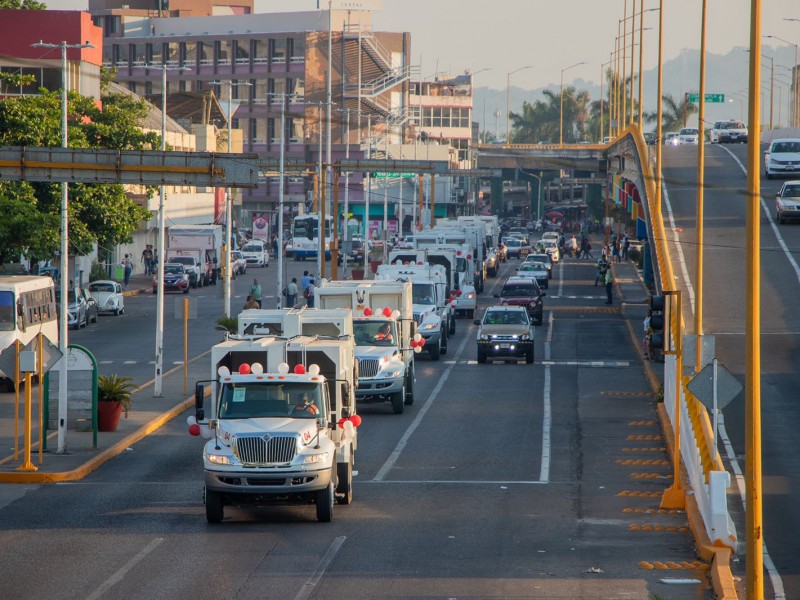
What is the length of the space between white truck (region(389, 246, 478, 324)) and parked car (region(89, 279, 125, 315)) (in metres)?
12.8

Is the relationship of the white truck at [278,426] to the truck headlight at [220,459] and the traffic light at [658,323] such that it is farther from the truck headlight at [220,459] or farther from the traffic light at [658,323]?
the traffic light at [658,323]

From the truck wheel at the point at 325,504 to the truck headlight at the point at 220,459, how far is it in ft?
4.54

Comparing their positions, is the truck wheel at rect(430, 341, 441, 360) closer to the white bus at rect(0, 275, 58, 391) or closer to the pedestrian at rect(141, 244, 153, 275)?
the white bus at rect(0, 275, 58, 391)

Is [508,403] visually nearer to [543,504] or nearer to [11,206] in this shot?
[543,504]

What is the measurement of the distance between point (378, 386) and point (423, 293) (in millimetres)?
16005

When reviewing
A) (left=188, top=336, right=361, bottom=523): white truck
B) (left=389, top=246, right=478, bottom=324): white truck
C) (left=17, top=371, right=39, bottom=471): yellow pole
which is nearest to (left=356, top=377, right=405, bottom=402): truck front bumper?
(left=188, top=336, right=361, bottom=523): white truck

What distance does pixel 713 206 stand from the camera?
192 feet

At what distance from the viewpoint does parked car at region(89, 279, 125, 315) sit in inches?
2372

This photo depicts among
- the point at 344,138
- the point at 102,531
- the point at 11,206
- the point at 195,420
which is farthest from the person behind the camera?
the point at 344,138

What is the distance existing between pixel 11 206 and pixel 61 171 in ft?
72.5

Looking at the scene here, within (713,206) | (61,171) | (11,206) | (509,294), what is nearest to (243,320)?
(61,171)

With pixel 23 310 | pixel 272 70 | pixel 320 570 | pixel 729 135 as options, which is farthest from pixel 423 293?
pixel 272 70

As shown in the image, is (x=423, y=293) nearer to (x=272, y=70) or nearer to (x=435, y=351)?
(x=435, y=351)

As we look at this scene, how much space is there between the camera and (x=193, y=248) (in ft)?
254
